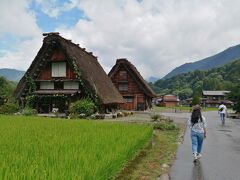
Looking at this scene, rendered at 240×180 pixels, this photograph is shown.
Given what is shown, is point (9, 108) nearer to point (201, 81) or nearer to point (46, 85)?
point (46, 85)

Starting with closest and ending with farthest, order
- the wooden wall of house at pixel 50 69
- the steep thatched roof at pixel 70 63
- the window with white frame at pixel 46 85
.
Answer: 1. the steep thatched roof at pixel 70 63
2. the wooden wall of house at pixel 50 69
3. the window with white frame at pixel 46 85

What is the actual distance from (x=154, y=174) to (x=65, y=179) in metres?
3.02

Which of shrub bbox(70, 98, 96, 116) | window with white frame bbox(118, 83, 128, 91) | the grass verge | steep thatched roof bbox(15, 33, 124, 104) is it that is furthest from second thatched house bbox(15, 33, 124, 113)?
the grass verge

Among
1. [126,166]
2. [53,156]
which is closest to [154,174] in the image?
[126,166]

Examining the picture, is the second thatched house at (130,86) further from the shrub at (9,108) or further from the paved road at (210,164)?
the paved road at (210,164)

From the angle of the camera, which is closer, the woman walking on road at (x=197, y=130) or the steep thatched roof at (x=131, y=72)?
the woman walking on road at (x=197, y=130)

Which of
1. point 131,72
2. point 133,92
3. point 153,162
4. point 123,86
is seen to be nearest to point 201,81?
point 133,92

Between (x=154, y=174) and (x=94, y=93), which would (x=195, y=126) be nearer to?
(x=154, y=174)

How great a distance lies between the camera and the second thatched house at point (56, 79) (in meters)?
23.7

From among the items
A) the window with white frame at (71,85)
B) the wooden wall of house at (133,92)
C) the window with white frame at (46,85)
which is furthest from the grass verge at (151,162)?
the wooden wall of house at (133,92)

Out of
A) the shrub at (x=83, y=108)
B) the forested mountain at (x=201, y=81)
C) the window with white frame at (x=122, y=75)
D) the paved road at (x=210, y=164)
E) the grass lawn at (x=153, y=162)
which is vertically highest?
the forested mountain at (x=201, y=81)

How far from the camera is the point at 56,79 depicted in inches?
982

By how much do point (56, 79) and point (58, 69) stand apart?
85 centimetres

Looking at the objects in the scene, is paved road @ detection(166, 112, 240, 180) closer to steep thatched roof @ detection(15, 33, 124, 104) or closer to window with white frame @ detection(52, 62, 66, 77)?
steep thatched roof @ detection(15, 33, 124, 104)
